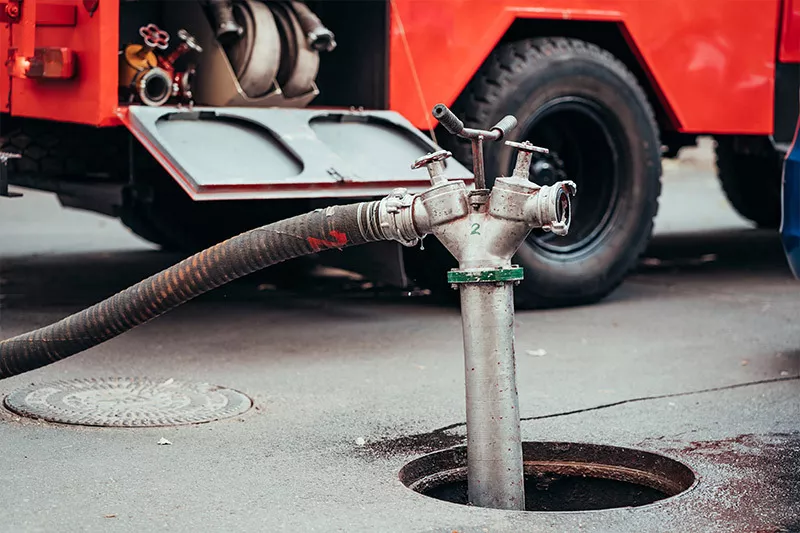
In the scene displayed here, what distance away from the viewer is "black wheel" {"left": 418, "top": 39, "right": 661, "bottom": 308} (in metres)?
6.50

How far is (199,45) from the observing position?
6051 millimetres

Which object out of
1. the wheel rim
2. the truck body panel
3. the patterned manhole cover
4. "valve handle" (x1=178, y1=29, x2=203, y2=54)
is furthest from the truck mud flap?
the wheel rim

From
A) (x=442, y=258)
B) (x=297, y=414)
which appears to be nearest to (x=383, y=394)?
(x=297, y=414)

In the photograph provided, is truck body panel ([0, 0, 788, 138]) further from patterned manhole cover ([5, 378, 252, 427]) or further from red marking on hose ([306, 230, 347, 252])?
red marking on hose ([306, 230, 347, 252])

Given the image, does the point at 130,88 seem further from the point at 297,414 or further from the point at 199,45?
the point at 297,414

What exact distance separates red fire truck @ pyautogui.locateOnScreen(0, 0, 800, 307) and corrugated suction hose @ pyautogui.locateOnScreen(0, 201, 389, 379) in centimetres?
115

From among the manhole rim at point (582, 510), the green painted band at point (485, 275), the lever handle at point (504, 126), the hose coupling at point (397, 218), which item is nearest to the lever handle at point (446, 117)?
the lever handle at point (504, 126)

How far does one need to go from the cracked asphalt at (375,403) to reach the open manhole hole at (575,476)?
72mm

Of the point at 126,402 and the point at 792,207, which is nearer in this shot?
the point at 126,402

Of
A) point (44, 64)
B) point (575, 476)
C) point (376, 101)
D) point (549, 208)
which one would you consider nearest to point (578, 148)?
point (376, 101)

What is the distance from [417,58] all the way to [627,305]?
1.92m

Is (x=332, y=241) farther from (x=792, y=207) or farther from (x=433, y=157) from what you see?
(x=792, y=207)

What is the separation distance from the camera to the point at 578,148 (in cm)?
716

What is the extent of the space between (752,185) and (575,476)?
23.5ft
